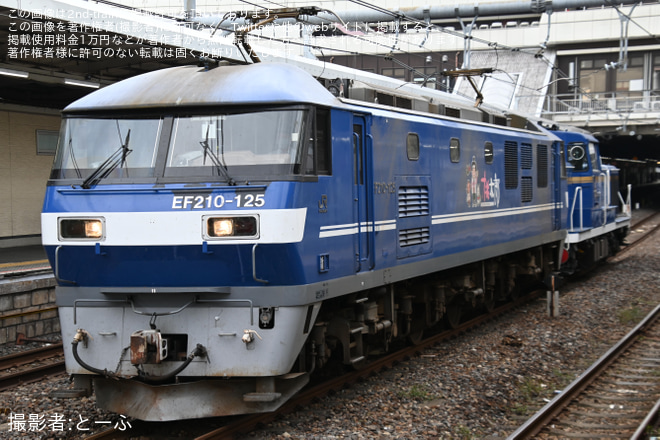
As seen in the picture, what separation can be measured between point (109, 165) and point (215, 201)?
3.88 feet

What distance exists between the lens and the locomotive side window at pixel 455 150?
10.7 m

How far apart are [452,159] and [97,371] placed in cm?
568

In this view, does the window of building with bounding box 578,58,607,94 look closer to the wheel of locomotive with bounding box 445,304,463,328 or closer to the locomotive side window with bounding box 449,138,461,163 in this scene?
the wheel of locomotive with bounding box 445,304,463,328

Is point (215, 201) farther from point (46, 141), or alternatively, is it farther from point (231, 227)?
point (46, 141)

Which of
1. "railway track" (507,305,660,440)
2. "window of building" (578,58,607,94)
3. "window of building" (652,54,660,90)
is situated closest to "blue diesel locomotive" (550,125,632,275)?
"railway track" (507,305,660,440)

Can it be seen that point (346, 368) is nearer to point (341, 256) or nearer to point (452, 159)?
point (341, 256)

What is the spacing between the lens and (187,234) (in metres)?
6.98

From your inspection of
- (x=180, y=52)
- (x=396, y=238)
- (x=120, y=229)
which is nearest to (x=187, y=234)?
(x=120, y=229)

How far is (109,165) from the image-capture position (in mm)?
7336

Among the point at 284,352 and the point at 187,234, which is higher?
the point at 187,234

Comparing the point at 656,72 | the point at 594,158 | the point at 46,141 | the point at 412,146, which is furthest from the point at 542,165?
the point at 656,72

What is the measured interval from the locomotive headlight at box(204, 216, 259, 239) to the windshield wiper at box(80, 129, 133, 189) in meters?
1.10

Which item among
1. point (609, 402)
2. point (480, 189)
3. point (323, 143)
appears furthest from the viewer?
point (480, 189)

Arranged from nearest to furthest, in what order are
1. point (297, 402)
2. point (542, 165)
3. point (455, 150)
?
point (297, 402), point (455, 150), point (542, 165)
